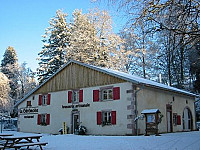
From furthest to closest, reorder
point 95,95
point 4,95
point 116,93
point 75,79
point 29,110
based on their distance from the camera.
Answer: point 4,95
point 29,110
point 75,79
point 95,95
point 116,93

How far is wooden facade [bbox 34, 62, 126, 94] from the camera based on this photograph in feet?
65.8

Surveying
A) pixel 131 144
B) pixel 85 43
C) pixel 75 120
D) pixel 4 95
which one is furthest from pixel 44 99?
pixel 131 144

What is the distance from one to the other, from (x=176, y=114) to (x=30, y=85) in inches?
974

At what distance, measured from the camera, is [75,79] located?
72.0 ft

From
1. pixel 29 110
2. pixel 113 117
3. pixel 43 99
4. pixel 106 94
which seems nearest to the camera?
pixel 113 117

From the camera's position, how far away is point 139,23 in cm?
660

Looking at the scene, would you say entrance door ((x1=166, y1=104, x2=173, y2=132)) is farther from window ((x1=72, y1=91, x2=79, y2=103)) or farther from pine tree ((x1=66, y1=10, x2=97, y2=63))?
pine tree ((x1=66, y1=10, x2=97, y2=63))

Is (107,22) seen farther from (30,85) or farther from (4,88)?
(30,85)

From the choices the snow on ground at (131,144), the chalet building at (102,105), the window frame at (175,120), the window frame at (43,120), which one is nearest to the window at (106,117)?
the chalet building at (102,105)

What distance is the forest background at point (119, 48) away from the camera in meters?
6.47

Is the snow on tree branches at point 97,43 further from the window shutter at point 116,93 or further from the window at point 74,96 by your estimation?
the window shutter at point 116,93

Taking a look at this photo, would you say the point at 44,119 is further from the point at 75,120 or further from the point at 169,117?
the point at 169,117

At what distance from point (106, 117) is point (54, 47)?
72.9 feet

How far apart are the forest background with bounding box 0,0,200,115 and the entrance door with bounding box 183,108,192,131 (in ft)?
15.2
